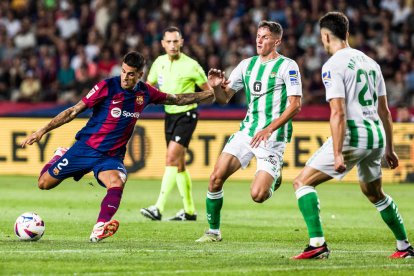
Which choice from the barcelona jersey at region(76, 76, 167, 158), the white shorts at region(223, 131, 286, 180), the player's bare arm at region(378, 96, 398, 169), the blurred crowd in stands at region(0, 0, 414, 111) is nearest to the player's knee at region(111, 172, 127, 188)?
the barcelona jersey at region(76, 76, 167, 158)

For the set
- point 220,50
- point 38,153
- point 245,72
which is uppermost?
point 245,72

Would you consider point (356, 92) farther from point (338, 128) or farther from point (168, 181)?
point (168, 181)

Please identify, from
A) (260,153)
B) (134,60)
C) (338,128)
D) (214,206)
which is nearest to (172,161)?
(214,206)

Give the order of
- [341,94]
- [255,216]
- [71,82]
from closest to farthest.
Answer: [341,94] → [255,216] → [71,82]

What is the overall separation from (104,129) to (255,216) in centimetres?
416

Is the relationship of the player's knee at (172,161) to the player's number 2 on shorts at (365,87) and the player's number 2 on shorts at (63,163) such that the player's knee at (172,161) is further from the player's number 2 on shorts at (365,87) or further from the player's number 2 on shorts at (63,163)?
the player's number 2 on shorts at (365,87)

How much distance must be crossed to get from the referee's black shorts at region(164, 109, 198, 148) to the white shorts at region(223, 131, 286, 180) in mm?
3236

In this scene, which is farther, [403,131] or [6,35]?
[6,35]

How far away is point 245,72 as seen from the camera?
1112 centimetres

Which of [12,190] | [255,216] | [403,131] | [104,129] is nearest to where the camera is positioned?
[104,129]

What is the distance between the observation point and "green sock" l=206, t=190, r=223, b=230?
11.1 meters

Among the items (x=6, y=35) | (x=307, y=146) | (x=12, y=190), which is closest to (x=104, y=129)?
(x=12, y=190)

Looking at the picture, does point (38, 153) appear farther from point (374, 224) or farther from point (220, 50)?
point (374, 224)

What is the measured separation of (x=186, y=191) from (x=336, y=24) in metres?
5.19
